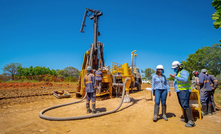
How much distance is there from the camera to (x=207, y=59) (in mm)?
26656

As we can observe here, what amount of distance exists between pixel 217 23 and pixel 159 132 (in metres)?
3.25

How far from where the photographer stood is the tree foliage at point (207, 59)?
25969 millimetres

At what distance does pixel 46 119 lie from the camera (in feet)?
14.2

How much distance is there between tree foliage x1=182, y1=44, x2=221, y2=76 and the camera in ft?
85.2

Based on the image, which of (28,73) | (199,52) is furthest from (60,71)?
(199,52)

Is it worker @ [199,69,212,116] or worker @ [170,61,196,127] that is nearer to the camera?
worker @ [170,61,196,127]

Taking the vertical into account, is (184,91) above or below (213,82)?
below

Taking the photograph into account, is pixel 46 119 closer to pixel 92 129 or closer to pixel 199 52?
pixel 92 129

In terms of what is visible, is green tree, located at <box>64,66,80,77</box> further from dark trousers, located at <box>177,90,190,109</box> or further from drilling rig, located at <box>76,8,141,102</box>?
dark trousers, located at <box>177,90,190,109</box>

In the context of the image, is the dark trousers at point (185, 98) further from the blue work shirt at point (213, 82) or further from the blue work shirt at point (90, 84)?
the blue work shirt at point (90, 84)

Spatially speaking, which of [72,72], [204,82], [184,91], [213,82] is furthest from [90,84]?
[72,72]

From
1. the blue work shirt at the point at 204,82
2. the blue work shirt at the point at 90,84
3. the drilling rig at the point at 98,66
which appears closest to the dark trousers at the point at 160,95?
the blue work shirt at the point at 204,82

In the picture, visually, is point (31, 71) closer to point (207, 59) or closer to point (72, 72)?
point (72, 72)

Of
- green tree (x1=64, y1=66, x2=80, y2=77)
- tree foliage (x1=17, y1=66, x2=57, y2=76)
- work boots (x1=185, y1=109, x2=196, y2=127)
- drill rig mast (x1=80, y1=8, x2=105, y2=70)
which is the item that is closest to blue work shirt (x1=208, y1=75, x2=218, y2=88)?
work boots (x1=185, y1=109, x2=196, y2=127)
